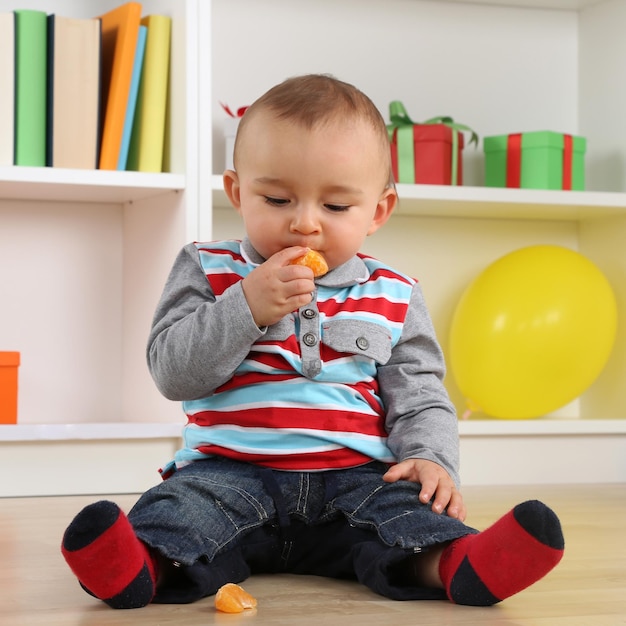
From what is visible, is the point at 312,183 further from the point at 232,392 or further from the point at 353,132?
the point at 232,392

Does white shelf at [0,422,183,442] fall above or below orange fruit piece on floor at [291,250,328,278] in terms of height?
below

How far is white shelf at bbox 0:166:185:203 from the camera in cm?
171

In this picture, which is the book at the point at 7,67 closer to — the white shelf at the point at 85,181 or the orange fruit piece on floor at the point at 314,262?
the white shelf at the point at 85,181

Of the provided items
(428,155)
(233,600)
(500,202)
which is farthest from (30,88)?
(233,600)

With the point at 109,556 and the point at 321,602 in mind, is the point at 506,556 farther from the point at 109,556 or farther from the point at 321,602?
the point at 109,556

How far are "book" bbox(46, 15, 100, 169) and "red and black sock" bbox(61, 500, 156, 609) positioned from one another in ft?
3.49

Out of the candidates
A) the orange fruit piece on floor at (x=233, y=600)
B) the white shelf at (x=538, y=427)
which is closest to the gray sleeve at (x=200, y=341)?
the orange fruit piece on floor at (x=233, y=600)

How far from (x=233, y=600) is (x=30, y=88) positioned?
3.88ft

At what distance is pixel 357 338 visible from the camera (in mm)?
1060

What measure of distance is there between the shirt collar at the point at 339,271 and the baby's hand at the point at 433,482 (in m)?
0.20

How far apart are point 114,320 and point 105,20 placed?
1.81 feet

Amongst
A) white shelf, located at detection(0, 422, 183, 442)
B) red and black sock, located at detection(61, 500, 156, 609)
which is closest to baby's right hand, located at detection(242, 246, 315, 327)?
red and black sock, located at detection(61, 500, 156, 609)

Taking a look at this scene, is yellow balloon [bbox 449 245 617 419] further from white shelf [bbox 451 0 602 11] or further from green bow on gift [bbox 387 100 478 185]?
white shelf [bbox 451 0 602 11]

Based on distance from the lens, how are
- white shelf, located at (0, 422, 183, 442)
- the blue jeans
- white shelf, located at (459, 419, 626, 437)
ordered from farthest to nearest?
white shelf, located at (459, 419, 626, 437) < white shelf, located at (0, 422, 183, 442) < the blue jeans
